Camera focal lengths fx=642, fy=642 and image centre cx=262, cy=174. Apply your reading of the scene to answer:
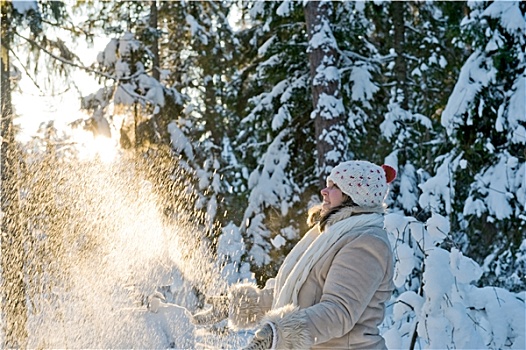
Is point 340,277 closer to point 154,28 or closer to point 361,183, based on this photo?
point 361,183

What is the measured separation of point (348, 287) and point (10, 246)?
20.1ft

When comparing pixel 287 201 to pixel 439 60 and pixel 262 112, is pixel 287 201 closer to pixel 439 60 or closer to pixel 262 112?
pixel 262 112

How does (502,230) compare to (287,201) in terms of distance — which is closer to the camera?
(502,230)

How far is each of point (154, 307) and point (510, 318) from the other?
3182mm

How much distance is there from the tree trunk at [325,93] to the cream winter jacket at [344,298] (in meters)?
7.14

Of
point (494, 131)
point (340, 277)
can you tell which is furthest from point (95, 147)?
point (340, 277)

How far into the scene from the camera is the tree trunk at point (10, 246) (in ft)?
24.3

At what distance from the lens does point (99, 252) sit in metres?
7.21

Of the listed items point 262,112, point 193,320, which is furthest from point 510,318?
point 262,112

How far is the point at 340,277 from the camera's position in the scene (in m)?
2.79

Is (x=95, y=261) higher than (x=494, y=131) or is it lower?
lower

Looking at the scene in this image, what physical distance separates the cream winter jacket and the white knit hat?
0.10 m

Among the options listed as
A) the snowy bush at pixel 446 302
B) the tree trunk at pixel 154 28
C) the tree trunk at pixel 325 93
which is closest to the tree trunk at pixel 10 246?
the snowy bush at pixel 446 302

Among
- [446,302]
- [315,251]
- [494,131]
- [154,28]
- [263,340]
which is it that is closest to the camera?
[263,340]
